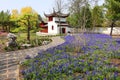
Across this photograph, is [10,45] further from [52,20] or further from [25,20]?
[52,20]

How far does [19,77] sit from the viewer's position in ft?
27.9

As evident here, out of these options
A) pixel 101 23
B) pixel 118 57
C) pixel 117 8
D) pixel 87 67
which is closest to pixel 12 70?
pixel 87 67

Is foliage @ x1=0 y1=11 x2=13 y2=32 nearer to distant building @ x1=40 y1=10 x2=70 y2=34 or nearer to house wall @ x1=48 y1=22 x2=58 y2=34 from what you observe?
distant building @ x1=40 y1=10 x2=70 y2=34

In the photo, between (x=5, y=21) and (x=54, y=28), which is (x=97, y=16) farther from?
(x=5, y=21)

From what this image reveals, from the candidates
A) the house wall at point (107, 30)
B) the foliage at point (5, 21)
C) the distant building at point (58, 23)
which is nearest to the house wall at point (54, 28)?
the distant building at point (58, 23)

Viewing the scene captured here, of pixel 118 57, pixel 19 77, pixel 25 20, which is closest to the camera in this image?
pixel 19 77

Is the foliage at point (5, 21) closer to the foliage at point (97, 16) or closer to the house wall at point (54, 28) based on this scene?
the house wall at point (54, 28)

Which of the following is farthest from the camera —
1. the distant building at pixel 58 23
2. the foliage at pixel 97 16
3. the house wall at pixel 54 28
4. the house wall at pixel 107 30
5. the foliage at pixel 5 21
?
the house wall at pixel 54 28

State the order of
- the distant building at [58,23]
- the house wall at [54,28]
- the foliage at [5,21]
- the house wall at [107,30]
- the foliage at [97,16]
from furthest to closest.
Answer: the house wall at [54,28] < the foliage at [5,21] < the distant building at [58,23] < the house wall at [107,30] < the foliage at [97,16]

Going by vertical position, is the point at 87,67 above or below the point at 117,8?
below

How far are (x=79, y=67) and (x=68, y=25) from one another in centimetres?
4960

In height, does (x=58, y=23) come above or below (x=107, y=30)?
above

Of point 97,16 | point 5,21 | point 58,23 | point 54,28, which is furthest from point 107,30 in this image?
point 5,21

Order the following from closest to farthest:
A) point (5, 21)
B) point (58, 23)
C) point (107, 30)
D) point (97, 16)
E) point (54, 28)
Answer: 1. point (97, 16)
2. point (107, 30)
3. point (58, 23)
4. point (5, 21)
5. point (54, 28)
